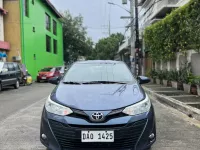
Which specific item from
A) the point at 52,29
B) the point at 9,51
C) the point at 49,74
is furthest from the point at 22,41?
the point at 52,29

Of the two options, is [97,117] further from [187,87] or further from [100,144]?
[187,87]

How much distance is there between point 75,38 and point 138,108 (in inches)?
1672

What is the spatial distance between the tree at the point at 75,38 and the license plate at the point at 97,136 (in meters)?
42.1

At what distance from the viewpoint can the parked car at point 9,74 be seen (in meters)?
17.0

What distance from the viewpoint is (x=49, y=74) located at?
88.5ft

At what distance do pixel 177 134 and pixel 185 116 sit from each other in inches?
90.9

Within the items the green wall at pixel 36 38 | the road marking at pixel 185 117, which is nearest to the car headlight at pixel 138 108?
the road marking at pixel 185 117

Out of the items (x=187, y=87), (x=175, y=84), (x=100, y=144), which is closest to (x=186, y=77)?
(x=187, y=87)

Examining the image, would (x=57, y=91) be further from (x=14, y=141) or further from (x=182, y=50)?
(x=182, y=50)

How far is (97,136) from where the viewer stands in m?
4.15

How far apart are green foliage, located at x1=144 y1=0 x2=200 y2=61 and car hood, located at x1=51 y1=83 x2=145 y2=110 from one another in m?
8.17

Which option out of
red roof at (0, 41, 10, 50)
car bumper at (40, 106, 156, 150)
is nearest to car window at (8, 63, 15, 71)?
red roof at (0, 41, 10, 50)

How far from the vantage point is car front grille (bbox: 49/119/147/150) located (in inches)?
163

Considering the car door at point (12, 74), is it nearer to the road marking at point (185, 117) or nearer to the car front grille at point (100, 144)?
the road marking at point (185, 117)
